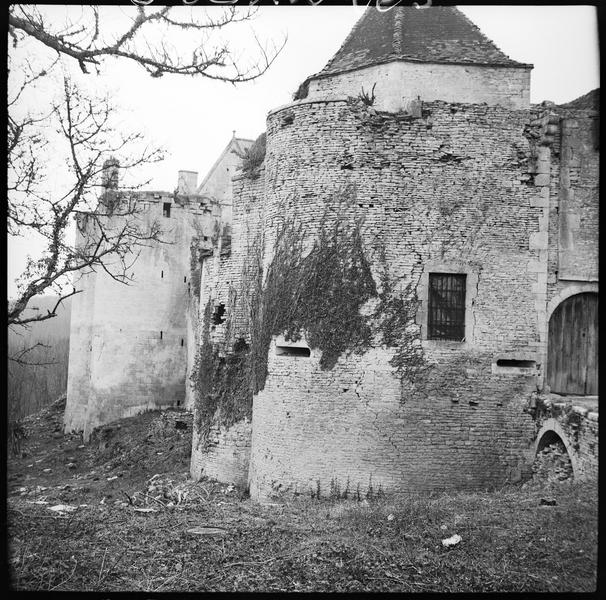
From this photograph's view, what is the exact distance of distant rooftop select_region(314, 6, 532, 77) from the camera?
14727mm

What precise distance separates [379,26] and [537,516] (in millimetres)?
10132

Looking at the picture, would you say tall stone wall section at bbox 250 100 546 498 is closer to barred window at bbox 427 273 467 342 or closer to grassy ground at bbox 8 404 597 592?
barred window at bbox 427 273 467 342

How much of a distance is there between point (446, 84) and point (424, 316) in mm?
4919

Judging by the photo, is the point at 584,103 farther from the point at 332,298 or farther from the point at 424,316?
the point at 332,298

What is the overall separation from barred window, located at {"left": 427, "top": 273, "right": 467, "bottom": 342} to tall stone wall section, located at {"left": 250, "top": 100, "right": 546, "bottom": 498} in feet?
0.50

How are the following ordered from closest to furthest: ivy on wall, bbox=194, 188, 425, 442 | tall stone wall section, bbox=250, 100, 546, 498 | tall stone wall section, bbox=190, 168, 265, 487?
Result: 1. tall stone wall section, bbox=250, 100, 546, 498
2. ivy on wall, bbox=194, 188, 425, 442
3. tall stone wall section, bbox=190, 168, 265, 487

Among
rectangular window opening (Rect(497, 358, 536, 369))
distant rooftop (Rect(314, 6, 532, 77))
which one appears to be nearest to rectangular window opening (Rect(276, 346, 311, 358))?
rectangular window opening (Rect(497, 358, 536, 369))

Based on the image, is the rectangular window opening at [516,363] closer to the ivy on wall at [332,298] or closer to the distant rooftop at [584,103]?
the ivy on wall at [332,298]

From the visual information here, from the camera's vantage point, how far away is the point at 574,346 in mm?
13109

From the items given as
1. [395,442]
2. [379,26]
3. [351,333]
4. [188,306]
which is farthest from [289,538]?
[188,306]

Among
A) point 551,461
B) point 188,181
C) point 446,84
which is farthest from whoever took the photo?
point 188,181

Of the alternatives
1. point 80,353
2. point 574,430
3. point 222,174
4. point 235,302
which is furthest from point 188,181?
point 574,430

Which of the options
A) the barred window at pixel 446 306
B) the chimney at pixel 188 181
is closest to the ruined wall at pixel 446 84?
the barred window at pixel 446 306

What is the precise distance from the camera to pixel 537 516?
32.3ft
